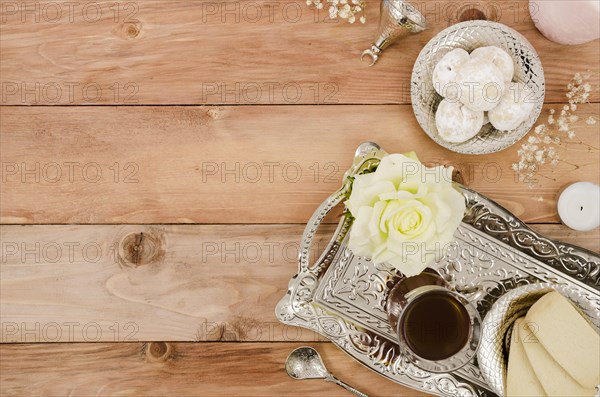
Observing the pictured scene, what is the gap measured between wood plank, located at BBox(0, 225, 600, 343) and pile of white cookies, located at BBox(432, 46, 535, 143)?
29 cm

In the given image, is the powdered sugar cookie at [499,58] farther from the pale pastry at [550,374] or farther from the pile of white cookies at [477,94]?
the pale pastry at [550,374]

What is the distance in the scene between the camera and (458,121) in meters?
0.76

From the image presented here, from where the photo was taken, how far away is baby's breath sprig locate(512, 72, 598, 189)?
0.83 m

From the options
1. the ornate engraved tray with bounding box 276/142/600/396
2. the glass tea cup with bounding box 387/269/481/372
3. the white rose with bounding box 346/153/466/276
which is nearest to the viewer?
the white rose with bounding box 346/153/466/276

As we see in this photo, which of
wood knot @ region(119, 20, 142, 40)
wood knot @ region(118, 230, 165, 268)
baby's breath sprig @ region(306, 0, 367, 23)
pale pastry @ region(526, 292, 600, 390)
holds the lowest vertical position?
pale pastry @ region(526, 292, 600, 390)

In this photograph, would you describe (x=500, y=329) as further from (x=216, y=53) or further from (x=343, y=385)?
(x=216, y=53)

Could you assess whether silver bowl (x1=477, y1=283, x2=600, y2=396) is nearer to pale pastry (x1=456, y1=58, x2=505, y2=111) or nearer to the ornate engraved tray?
the ornate engraved tray

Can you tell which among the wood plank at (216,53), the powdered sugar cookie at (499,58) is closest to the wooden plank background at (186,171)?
the wood plank at (216,53)

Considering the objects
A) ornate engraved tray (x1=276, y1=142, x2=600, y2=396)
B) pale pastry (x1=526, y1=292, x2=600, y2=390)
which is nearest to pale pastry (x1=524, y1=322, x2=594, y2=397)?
pale pastry (x1=526, y1=292, x2=600, y2=390)

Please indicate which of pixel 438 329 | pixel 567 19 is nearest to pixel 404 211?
pixel 438 329

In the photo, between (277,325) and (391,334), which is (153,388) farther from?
(391,334)

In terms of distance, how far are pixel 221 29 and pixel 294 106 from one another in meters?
0.17

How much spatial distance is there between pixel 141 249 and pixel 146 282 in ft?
0.18

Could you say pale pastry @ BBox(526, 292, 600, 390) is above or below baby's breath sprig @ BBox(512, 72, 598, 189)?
below
